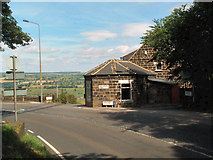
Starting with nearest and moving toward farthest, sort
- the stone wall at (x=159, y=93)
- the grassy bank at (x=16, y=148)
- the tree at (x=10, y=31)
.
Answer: the grassy bank at (x=16, y=148), the tree at (x=10, y=31), the stone wall at (x=159, y=93)

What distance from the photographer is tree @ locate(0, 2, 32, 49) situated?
1583 centimetres

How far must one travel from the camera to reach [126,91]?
957 inches

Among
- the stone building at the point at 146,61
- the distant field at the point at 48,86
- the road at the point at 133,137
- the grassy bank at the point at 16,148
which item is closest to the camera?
the grassy bank at the point at 16,148

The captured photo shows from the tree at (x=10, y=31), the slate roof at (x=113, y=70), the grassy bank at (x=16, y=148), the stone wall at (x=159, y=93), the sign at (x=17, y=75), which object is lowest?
the grassy bank at (x=16, y=148)

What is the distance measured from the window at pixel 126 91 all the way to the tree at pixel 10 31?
10.4 m

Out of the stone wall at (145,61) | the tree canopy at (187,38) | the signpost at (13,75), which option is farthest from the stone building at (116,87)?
the signpost at (13,75)

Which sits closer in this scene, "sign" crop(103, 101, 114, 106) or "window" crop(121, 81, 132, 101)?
"sign" crop(103, 101, 114, 106)

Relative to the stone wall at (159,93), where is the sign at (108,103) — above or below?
below

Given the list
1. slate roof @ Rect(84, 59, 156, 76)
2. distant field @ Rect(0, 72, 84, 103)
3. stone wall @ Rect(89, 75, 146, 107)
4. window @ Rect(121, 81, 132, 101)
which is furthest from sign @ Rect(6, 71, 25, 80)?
window @ Rect(121, 81, 132, 101)

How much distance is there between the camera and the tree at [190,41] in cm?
1119

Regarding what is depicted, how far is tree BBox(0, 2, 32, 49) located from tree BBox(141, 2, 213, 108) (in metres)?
9.98

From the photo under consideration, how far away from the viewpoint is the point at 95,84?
78.7 feet

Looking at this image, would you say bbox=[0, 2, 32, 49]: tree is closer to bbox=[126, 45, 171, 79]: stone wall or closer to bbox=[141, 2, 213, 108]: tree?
bbox=[141, 2, 213, 108]: tree

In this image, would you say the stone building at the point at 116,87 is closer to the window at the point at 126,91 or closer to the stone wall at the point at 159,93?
the window at the point at 126,91
